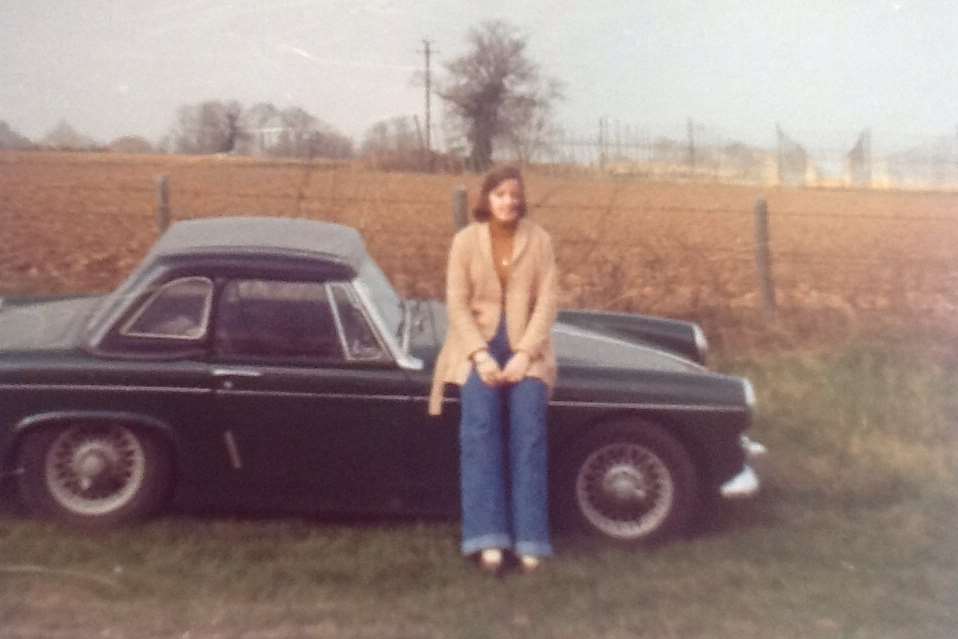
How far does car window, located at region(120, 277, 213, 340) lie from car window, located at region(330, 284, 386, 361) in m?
0.51

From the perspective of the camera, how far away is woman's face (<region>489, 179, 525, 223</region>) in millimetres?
4438

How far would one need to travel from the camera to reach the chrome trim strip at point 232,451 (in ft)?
15.1

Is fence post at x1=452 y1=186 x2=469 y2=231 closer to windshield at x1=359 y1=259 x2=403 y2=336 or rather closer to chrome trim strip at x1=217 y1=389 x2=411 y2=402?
windshield at x1=359 y1=259 x2=403 y2=336

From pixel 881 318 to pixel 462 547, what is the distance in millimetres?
5068

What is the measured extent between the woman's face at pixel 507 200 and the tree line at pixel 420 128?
1991 millimetres

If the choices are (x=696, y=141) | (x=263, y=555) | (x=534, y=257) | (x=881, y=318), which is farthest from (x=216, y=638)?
(x=881, y=318)

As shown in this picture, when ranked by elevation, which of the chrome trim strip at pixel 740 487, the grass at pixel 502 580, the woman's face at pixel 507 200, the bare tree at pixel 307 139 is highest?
the bare tree at pixel 307 139

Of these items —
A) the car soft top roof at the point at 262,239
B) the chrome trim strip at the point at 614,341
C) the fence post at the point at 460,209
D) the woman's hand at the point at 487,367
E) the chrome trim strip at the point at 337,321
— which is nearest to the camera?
the woman's hand at the point at 487,367

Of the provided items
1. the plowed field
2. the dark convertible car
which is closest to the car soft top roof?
the dark convertible car

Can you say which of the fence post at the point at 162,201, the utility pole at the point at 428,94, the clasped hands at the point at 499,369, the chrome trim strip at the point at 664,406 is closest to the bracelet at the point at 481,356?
the clasped hands at the point at 499,369

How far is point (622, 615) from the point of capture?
4.05 metres

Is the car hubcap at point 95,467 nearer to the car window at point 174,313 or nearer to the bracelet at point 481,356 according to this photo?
the car window at point 174,313

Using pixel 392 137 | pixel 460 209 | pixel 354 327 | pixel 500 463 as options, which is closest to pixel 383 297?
pixel 354 327

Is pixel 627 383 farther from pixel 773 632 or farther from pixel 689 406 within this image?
pixel 773 632
